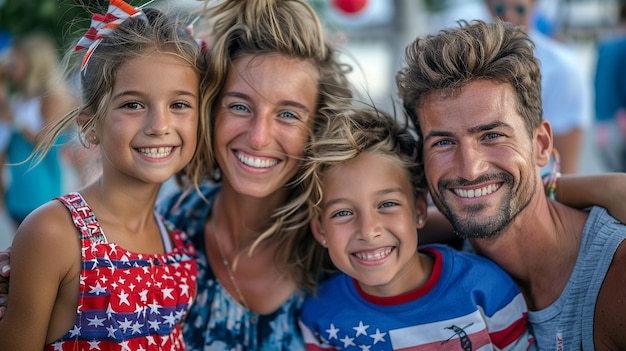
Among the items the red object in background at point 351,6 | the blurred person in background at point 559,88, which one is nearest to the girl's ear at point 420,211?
the blurred person in background at point 559,88

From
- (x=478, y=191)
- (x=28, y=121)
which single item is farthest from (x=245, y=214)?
(x=28, y=121)

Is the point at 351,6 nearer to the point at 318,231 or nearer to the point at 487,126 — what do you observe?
the point at 318,231

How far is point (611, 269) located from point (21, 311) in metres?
1.87

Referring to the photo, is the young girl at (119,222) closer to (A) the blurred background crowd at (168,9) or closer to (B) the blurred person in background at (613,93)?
(A) the blurred background crowd at (168,9)

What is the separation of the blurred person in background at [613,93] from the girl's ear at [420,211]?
3.81m

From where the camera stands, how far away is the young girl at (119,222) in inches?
84.2

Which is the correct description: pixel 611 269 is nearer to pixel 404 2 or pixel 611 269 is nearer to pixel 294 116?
pixel 294 116

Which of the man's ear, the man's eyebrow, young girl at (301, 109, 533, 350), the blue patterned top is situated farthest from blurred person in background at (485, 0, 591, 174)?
the blue patterned top

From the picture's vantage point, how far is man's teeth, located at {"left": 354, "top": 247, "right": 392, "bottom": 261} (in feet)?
8.04

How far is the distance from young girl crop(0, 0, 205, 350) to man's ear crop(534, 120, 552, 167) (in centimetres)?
124

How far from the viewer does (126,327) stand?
7.34ft

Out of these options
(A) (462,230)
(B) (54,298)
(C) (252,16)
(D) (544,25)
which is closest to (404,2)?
(D) (544,25)

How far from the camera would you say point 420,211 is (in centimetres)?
263

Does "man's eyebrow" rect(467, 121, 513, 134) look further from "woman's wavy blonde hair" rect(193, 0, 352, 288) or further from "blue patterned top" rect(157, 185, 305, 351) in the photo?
"blue patterned top" rect(157, 185, 305, 351)
